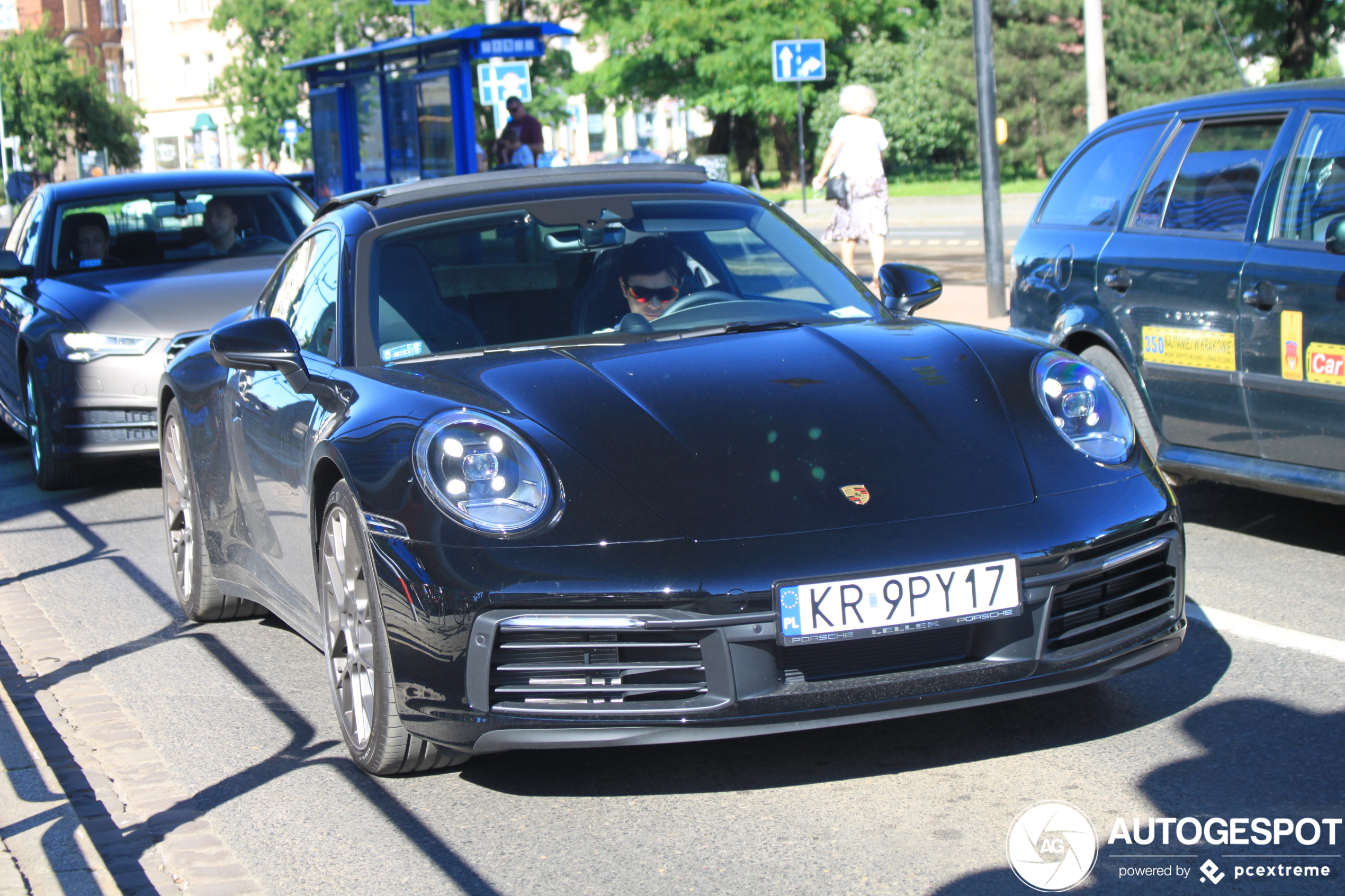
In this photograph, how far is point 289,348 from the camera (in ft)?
14.3

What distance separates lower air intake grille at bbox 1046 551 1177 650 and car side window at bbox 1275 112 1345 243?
2.35 metres

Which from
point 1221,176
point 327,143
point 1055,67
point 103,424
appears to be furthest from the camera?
point 1055,67

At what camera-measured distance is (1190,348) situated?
5.99 m

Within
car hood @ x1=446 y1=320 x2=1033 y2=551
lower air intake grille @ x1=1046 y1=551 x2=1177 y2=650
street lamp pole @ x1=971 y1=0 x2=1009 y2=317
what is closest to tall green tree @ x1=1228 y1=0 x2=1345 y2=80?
street lamp pole @ x1=971 y1=0 x2=1009 y2=317

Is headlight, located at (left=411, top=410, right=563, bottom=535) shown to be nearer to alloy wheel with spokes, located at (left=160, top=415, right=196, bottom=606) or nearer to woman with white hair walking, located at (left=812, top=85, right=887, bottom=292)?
alloy wheel with spokes, located at (left=160, top=415, right=196, bottom=606)

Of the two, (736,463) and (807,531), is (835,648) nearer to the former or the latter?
(807,531)

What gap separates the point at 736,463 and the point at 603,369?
56cm

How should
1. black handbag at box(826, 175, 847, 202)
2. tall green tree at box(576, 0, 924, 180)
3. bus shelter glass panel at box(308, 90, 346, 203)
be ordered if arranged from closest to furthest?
black handbag at box(826, 175, 847, 202) → bus shelter glass panel at box(308, 90, 346, 203) → tall green tree at box(576, 0, 924, 180)

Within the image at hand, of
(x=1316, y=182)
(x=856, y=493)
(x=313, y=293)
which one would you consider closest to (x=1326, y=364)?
(x=1316, y=182)

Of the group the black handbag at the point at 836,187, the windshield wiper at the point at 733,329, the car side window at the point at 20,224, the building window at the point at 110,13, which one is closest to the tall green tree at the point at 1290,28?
the black handbag at the point at 836,187

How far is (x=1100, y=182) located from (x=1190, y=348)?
1071mm

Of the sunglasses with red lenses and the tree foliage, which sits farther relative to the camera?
the tree foliage

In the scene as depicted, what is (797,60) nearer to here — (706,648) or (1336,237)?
(1336,237)

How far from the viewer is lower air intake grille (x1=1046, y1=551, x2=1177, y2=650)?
11.4 feet
